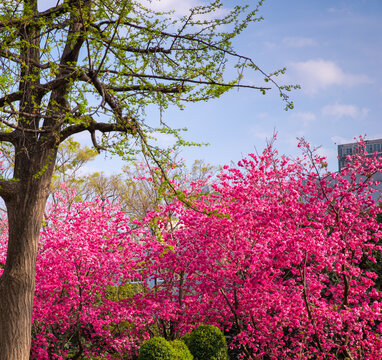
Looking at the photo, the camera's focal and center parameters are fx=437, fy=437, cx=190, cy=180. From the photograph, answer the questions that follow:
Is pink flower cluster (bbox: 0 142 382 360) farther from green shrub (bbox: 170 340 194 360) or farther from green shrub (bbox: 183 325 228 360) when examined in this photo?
green shrub (bbox: 170 340 194 360)

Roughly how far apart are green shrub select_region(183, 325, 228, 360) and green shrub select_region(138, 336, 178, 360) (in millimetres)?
830

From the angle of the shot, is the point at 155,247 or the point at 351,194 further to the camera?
the point at 155,247

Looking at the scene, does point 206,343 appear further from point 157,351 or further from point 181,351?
point 157,351

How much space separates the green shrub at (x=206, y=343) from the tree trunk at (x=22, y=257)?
3094mm

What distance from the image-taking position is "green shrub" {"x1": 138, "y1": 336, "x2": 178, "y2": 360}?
25.7ft

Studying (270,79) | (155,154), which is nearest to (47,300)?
(155,154)

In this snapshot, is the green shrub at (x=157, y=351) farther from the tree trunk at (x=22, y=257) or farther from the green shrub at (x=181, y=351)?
the tree trunk at (x=22, y=257)

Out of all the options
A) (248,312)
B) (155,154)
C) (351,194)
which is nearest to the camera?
(155,154)

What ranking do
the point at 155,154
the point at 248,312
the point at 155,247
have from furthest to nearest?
the point at 155,247 → the point at 248,312 → the point at 155,154

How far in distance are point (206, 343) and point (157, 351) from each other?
1.22 metres

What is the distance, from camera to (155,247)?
384 inches

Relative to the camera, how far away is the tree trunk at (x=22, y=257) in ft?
25.3

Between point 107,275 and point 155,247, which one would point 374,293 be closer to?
point 155,247

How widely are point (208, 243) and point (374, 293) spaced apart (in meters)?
3.15
